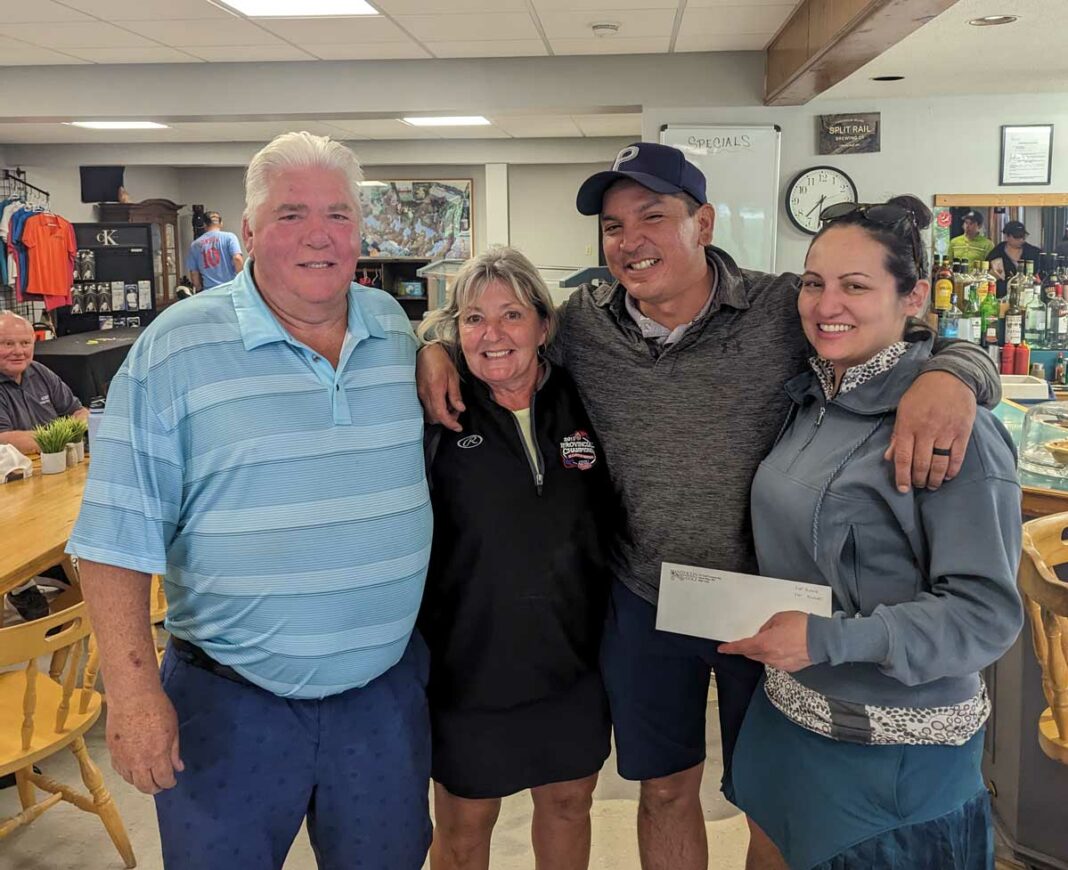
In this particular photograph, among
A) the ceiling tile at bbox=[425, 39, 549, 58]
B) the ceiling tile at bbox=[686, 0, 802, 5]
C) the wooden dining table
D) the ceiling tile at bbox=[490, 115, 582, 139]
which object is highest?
the ceiling tile at bbox=[490, 115, 582, 139]

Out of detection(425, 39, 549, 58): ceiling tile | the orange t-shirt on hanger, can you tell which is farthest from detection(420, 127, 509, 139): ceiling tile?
the orange t-shirt on hanger

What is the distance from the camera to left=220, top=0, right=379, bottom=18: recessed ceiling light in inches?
156

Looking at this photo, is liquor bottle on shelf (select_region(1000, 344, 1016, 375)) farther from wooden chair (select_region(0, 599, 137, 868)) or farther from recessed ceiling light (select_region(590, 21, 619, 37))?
wooden chair (select_region(0, 599, 137, 868))

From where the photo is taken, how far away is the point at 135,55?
201 inches

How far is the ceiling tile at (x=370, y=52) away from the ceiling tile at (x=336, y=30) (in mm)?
106

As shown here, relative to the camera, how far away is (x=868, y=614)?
54.3 inches

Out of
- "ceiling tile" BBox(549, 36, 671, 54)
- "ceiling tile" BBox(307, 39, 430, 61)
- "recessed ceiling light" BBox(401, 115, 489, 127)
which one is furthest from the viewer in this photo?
"recessed ceiling light" BBox(401, 115, 489, 127)

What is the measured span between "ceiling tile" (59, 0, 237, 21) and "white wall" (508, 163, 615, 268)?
299 inches

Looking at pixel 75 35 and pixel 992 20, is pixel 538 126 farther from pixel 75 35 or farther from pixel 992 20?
pixel 992 20

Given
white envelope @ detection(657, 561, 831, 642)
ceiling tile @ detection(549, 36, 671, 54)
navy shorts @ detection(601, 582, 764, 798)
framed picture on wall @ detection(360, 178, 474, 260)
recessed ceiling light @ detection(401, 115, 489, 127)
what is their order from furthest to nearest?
framed picture on wall @ detection(360, 178, 474, 260)
recessed ceiling light @ detection(401, 115, 489, 127)
ceiling tile @ detection(549, 36, 671, 54)
navy shorts @ detection(601, 582, 764, 798)
white envelope @ detection(657, 561, 831, 642)

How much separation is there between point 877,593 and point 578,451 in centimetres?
63

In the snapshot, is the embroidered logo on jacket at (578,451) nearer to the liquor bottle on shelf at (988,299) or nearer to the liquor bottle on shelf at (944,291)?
the liquor bottle on shelf at (944,291)

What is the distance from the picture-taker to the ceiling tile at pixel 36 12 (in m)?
3.98

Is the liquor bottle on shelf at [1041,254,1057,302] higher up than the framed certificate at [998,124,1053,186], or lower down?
lower down
